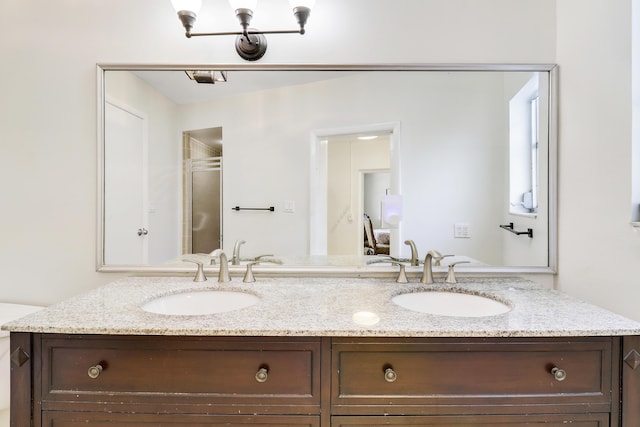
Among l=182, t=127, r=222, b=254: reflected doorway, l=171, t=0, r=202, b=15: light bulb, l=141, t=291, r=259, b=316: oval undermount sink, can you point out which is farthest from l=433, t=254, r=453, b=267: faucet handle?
l=171, t=0, r=202, b=15: light bulb

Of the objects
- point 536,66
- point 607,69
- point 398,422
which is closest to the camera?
point 398,422

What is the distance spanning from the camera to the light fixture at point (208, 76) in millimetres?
1501

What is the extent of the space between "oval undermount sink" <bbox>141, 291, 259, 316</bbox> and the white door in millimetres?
345

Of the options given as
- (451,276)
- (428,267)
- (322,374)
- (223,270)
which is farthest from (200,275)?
(451,276)

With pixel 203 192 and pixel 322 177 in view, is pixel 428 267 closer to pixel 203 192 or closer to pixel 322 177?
pixel 322 177

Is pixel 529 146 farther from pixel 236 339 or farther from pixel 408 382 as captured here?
pixel 236 339

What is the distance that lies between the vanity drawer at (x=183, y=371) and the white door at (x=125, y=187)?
622 millimetres

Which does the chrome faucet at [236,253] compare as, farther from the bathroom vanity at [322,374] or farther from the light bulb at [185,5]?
the light bulb at [185,5]

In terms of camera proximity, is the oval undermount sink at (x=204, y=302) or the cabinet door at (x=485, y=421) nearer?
the cabinet door at (x=485, y=421)

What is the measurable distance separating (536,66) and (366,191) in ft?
3.09

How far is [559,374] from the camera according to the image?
0.92 metres

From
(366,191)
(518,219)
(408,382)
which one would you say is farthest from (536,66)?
(408,382)

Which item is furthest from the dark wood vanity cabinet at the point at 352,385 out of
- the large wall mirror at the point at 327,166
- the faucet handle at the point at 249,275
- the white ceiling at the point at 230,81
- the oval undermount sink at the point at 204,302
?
the white ceiling at the point at 230,81

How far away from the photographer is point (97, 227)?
1.48 m
